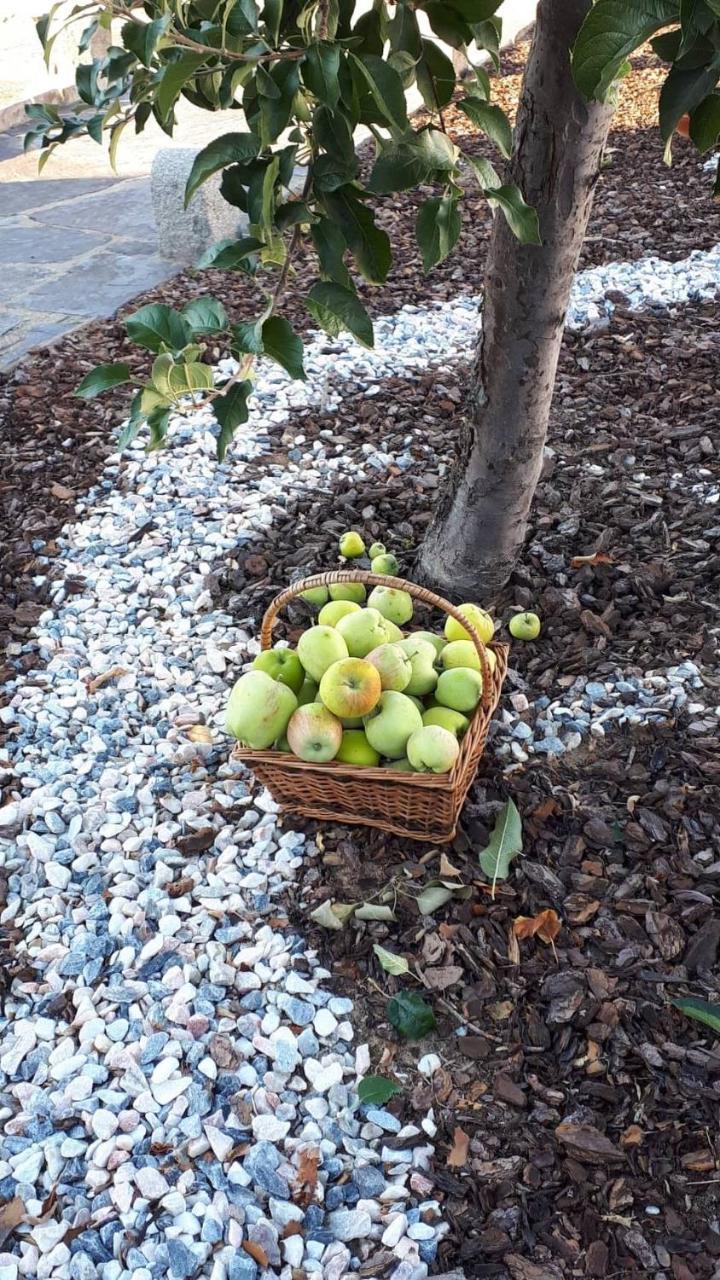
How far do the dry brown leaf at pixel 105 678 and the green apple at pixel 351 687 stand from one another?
38.1 inches

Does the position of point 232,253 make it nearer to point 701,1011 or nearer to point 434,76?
point 434,76

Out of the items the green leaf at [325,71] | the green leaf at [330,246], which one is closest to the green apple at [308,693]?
the green leaf at [330,246]

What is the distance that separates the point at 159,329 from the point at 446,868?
1349mm

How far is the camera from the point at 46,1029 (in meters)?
2.04

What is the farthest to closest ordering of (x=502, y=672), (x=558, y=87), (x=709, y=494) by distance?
1. (x=709, y=494)
2. (x=502, y=672)
3. (x=558, y=87)

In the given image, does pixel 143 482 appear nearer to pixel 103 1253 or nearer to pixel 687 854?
pixel 687 854

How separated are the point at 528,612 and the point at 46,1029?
5.21 ft

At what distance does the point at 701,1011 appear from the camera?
190cm

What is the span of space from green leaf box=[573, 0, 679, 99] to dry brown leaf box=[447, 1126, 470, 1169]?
1.61 m

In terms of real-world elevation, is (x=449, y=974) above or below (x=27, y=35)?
below

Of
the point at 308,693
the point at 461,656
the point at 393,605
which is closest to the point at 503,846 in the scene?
the point at 461,656

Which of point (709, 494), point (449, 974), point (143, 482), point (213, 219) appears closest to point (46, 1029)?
point (449, 974)

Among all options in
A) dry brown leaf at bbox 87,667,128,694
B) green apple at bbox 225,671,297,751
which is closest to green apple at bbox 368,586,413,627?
green apple at bbox 225,671,297,751

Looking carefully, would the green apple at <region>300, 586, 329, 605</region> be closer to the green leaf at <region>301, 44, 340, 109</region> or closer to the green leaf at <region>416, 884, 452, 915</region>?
the green leaf at <region>416, 884, 452, 915</region>
